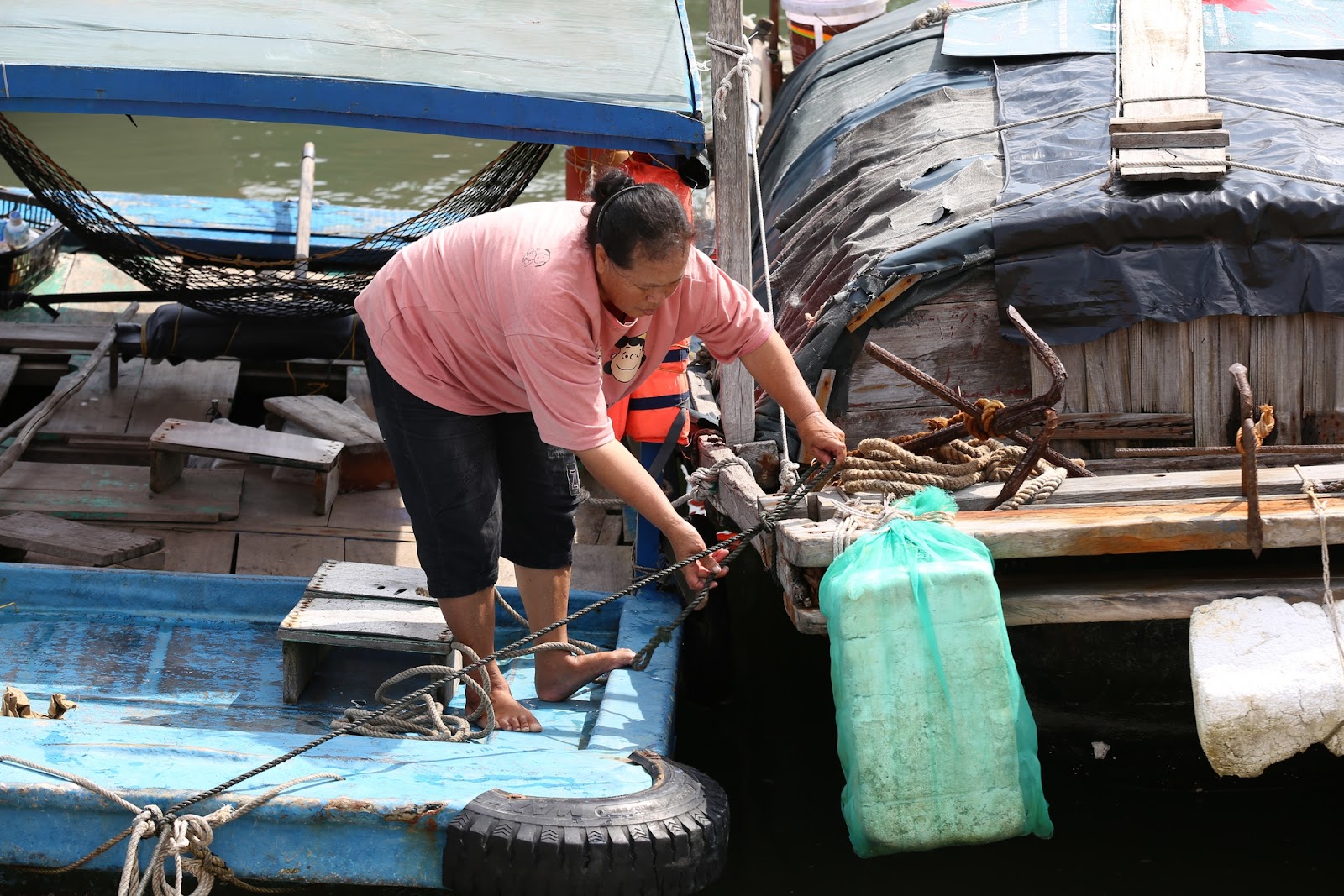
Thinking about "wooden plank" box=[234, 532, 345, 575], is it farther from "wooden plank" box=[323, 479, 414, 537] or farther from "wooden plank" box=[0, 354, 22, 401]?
"wooden plank" box=[0, 354, 22, 401]

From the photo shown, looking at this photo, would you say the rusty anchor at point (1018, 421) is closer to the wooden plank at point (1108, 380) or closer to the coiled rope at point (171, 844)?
the wooden plank at point (1108, 380)

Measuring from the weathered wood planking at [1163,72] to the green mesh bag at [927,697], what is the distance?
153 centimetres

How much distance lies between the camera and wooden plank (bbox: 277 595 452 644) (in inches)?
135

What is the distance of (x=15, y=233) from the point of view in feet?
22.0

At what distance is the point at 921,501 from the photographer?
10.4ft

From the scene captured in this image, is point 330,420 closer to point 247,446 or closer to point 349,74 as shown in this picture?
point 247,446

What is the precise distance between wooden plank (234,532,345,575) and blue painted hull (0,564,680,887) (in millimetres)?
583

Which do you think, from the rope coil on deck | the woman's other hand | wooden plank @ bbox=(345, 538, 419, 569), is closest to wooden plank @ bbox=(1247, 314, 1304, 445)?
the rope coil on deck

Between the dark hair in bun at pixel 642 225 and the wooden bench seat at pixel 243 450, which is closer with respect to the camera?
the dark hair in bun at pixel 642 225

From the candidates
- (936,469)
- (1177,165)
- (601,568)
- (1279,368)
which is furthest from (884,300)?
(601,568)

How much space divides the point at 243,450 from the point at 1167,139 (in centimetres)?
335

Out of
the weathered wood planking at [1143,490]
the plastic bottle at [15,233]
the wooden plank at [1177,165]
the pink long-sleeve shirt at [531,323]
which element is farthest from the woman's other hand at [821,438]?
the plastic bottle at [15,233]

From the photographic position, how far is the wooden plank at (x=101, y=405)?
541cm

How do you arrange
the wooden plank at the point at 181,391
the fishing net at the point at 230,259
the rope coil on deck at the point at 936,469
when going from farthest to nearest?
the wooden plank at the point at 181,391, the fishing net at the point at 230,259, the rope coil on deck at the point at 936,469
